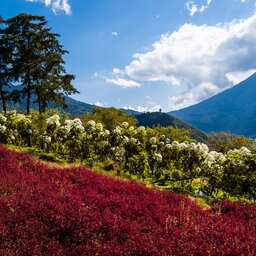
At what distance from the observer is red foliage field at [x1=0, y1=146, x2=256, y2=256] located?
4.98 meters

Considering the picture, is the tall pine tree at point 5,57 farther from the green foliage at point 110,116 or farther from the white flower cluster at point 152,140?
the green foliage at point 110,116

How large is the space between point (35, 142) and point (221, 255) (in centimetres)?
1449

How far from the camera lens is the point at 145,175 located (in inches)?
506

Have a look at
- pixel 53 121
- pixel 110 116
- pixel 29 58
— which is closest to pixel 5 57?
pixel 29 58

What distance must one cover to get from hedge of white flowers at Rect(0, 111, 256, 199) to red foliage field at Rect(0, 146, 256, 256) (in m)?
Answer: 2.22

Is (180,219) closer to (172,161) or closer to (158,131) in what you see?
(172,161)

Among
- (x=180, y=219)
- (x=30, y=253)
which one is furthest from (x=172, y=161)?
(x=30, y=253)

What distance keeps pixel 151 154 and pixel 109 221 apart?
282 inches

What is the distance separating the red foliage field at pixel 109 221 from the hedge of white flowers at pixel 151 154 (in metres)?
2.22

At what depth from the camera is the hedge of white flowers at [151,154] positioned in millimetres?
10602

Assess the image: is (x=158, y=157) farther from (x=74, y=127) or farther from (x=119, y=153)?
(x=74, y=127)

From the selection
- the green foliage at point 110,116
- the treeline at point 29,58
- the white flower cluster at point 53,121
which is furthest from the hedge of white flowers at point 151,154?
the green foliage at point 110,116

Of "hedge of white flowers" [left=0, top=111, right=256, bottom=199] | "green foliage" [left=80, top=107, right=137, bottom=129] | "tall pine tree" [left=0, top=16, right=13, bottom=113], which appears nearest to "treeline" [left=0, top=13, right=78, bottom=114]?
"tall pine tree" [left=0, top=16, right=13, bottom=113]

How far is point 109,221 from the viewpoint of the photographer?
19.3 feet
